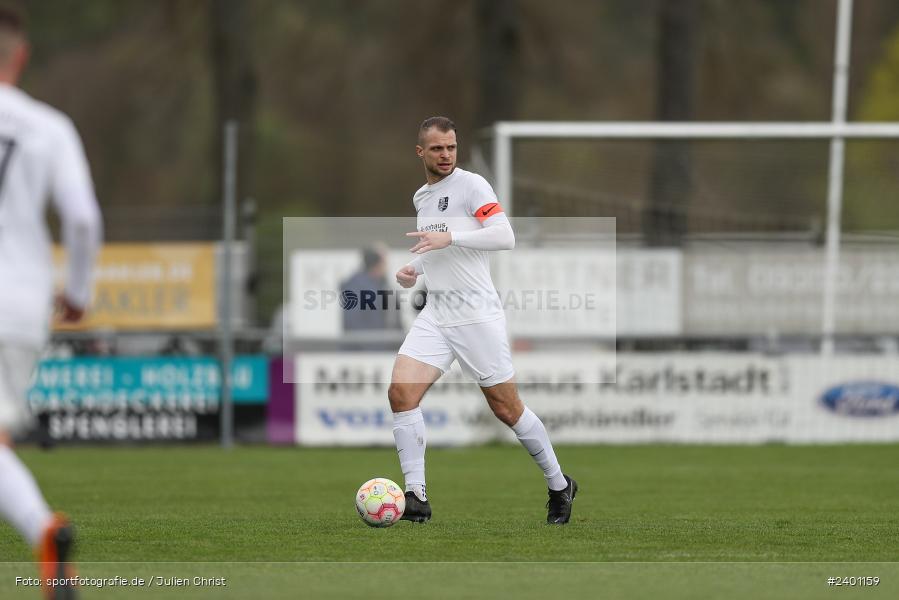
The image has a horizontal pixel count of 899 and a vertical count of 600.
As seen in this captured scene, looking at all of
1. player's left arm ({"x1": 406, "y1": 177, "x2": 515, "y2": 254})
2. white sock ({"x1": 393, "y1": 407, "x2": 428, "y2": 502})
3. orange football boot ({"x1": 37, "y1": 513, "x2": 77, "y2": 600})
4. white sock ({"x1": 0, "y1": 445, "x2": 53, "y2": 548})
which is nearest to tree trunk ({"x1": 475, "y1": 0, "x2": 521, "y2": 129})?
player's left arm ({"x1": 406, "y1": 177, "x2": 515, "y2": 254})

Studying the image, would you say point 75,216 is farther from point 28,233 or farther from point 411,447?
point 411,447

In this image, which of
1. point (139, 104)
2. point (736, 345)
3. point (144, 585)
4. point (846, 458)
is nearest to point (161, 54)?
point (139, 104)

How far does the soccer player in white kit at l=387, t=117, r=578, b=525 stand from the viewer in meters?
8.82

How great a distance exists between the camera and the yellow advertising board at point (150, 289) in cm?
1738

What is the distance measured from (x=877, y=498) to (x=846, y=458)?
13.5ft

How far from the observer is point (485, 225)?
8.72 metres

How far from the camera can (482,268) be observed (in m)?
8.98

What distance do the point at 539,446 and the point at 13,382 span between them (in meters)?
3.95

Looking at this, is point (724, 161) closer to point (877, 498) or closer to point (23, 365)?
point (877, 498)

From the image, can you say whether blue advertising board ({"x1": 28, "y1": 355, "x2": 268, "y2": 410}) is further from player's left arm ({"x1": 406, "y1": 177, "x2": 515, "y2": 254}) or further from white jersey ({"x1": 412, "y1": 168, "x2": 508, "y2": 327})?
player's left arm ({"x1": 406, "y1": 177, "x2": 515, "y2": 254})

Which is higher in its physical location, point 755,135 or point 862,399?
point 755,135

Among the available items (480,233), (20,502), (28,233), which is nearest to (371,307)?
(480,233)

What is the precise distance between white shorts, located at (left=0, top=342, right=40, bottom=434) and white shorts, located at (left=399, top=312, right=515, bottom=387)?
3439mm

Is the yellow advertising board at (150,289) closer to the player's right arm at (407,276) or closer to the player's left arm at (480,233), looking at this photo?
the player's right arm at (407,276)
